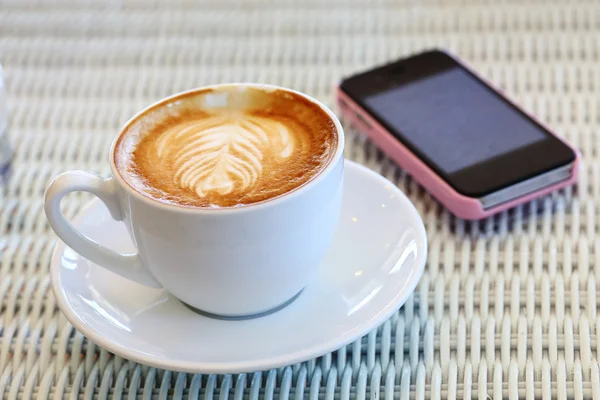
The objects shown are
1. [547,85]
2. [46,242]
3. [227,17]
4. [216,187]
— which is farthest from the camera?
[227,17]

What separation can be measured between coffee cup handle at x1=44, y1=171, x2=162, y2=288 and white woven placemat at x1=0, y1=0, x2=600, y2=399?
2.2 inches

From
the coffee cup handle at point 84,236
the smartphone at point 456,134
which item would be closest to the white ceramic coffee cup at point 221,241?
the coffee cup handle at point 84,236

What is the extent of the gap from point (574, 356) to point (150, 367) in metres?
0.27

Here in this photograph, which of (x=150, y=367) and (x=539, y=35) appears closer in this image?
(x=150, y=367)

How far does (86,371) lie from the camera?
1.79 feet

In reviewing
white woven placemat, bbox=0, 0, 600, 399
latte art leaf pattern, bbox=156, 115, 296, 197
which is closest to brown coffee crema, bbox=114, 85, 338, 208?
latte art leaf pattern, bbox=156, 115, 296, 197

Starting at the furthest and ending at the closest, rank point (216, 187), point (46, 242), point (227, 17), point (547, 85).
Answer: point (227, 17)
point (547, 85)
point (46, 242)
point (216, 187)

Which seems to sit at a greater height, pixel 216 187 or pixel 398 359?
pixel 216 187

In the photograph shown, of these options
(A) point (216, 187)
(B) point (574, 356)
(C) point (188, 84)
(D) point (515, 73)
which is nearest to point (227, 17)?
(C) point (188, 84)

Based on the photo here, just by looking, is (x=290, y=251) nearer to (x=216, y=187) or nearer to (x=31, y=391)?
(x=216, y=187)

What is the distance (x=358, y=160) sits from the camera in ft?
2.41

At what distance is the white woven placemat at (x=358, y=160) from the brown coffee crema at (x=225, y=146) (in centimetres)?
12

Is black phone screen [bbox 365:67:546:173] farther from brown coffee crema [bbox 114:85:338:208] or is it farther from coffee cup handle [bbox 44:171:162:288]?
coffee cup handle [bbox 44:171:162:288]

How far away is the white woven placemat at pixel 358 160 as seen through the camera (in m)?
0.54
